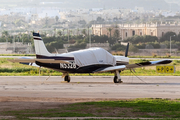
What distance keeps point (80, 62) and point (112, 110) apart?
46.4 feet

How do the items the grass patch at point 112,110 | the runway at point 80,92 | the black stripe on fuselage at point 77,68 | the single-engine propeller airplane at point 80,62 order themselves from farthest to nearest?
the black stripe on fuselage at point 77,68 < the single-engine propeller airplane at point 80,62 < the runway at point 80,92 < the grass patch at point 112,110

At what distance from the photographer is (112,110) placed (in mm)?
16469

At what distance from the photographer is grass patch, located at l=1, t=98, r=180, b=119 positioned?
1523 cm

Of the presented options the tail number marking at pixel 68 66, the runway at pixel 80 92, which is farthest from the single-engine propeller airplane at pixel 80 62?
the runway at pixel 80 92

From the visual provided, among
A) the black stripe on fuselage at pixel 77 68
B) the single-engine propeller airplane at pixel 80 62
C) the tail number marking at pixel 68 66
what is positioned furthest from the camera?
the tail number marking at pixel 68 66

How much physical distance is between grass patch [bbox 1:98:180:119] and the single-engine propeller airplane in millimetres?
10309

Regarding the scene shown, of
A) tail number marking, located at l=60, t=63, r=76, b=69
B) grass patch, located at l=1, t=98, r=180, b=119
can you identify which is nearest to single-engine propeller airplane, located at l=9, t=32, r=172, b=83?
tail number marking, located at l=60, t=63, r=76, b=69

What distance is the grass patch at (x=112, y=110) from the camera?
50.0 ft

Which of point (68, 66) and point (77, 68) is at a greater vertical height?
point (68, 66)

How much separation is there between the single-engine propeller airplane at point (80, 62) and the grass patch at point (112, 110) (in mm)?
10309

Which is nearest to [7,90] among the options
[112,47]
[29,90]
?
[29,90]

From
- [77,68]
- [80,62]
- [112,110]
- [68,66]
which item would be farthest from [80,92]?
[112,110]

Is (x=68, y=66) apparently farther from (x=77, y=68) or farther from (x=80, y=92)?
(x=80, y=92)

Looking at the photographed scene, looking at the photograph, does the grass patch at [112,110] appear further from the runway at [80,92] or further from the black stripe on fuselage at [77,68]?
the black stripe on fuselage at [77,68]
